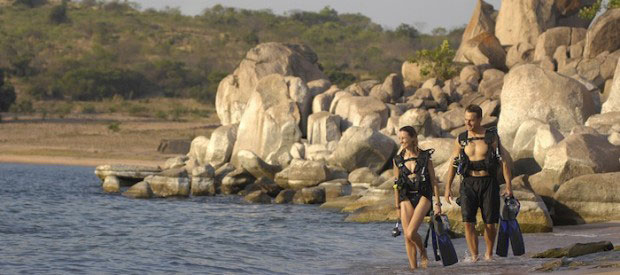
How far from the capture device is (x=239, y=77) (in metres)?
39.8

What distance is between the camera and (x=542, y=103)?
2764cm

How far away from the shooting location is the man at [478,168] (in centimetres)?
1231

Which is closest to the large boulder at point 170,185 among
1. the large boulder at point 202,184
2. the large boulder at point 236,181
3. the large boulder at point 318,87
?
the large boulder at point 202,184

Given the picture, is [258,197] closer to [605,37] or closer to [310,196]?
[310,196]

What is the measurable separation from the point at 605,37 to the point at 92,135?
989 inches

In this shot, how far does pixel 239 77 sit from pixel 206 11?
7868 cm

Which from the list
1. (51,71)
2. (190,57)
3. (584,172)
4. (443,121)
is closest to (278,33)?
(190,57)

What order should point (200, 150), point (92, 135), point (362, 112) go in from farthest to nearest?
point (92, 135) → point (200, 150) → point (362, 112)

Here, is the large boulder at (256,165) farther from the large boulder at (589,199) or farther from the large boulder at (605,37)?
the large boulder at (589,199)

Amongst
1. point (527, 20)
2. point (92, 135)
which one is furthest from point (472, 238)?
point (92, 135)

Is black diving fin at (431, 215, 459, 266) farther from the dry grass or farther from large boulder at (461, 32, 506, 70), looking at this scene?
the dry grass

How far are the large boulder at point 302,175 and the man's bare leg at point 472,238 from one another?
15.5 metres

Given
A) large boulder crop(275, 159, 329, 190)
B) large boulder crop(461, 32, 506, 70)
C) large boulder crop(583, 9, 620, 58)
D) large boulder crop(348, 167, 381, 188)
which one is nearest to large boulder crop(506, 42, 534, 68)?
large boulder crop(461, 32, 506, 70)

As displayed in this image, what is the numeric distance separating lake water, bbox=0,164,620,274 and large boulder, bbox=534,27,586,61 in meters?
15.0
